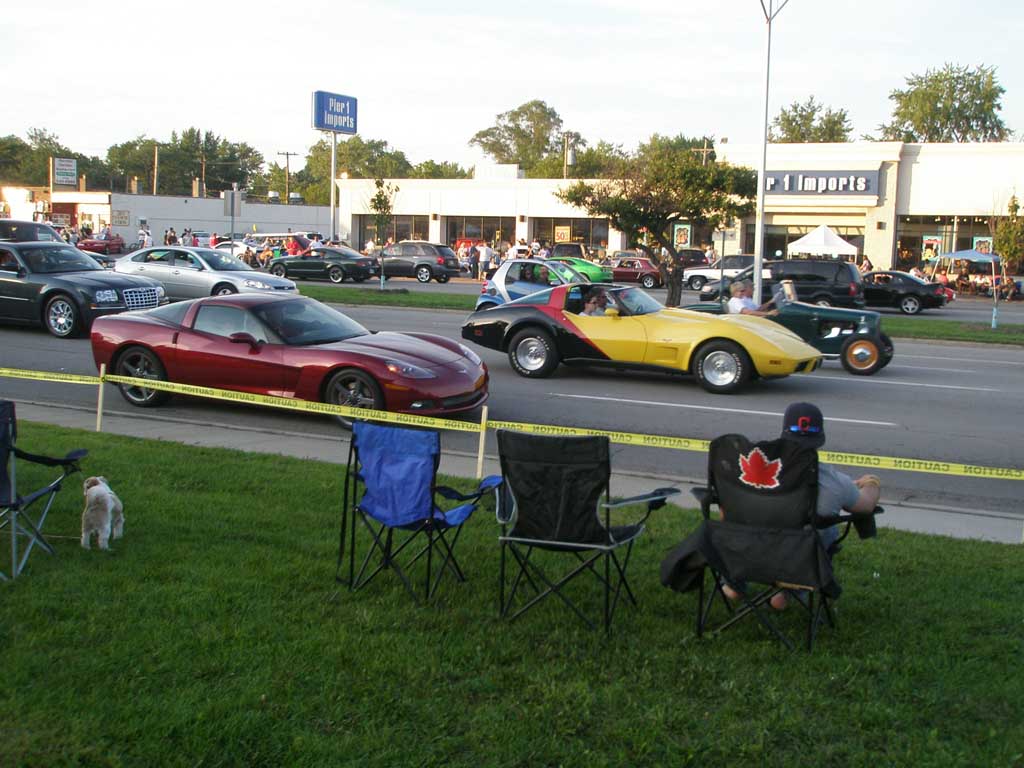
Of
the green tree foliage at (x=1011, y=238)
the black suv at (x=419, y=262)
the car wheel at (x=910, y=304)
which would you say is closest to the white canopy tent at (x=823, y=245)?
the green tree foliage at (x=1011, y=238)

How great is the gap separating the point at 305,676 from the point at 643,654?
1.54 meters

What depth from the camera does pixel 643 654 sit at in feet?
16.1

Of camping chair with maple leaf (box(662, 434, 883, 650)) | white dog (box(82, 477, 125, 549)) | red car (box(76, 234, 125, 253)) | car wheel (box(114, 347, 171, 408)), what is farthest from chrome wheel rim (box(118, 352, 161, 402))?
red car (box(76, 234, 125, 253))

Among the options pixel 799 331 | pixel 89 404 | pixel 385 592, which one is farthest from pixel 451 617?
pixel 799 331

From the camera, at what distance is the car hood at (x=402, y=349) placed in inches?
432

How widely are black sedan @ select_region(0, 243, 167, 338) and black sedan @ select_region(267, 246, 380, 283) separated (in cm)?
2164

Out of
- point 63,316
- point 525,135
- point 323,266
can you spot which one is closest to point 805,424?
point 63,316

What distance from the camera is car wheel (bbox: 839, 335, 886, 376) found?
16047mm

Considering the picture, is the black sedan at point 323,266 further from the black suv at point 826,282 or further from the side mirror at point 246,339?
the side mirror at point 246,339

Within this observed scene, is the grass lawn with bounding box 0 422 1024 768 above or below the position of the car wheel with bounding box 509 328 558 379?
below

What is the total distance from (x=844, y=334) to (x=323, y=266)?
27987mm

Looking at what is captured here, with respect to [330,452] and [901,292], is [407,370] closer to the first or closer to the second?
[330,452]

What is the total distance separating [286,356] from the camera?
11.1m

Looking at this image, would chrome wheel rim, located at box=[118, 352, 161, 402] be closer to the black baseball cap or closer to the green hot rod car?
the black baseball cap
